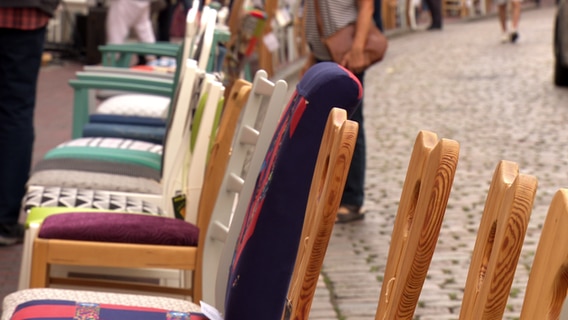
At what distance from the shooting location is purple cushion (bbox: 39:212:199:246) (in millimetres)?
3389

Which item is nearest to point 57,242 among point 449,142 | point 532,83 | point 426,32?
point 449,142

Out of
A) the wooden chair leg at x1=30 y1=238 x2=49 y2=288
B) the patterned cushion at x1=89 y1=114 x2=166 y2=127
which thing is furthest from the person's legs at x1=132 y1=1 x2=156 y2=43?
the wooden chair leg at x1=30 y1=238 x2=49 y2=288

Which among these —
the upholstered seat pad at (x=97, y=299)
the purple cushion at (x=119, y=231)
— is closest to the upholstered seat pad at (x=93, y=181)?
the purple cushion at (x=119, y=231)

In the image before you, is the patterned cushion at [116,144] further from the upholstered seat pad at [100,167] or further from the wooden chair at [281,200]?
the wooden chair at [281,200]

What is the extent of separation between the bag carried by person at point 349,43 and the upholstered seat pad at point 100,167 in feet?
4.44

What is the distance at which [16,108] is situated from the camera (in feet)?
18.1

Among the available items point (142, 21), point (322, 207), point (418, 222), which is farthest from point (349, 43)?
point (142, 21)

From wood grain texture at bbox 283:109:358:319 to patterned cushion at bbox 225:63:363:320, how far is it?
22cm

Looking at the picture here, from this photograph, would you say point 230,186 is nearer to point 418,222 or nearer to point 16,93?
point 418,222

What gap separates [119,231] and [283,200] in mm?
1088

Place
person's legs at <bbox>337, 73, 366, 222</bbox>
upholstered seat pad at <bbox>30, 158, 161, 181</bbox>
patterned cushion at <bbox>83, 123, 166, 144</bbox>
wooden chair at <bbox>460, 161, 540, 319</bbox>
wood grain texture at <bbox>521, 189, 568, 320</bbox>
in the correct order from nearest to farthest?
wood grain texture at <bbox>521, 189, 568, 320</bbox>, wooden chair at <bbox>460, 161, 540, 319</bbox>, upholstered seat pad at <bbox>30, 158, 161, 181</bbox>, patterned cushion at <bbox>83, 123, 166, 144</bbox>, person's legs at <bbox>337, 73, 366, 222</bbox>

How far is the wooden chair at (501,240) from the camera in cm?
133

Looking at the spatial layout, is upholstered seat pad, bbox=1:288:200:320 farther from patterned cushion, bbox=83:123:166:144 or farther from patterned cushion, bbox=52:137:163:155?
patterned cushion, bbox=83:123:166:144

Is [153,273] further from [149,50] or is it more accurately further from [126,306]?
[149,50]
